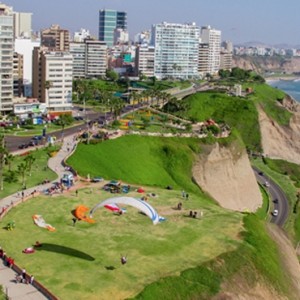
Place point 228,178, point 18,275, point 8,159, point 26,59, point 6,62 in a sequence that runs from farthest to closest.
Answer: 1. point 26,59
2. point 6,62
3. point 228,178
4. point 8,159
5. point 18,275

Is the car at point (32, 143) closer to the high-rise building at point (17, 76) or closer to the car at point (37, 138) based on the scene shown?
the car at point (37, 138)

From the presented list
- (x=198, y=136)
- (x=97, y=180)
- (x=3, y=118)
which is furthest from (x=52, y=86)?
(x=97, y=180)

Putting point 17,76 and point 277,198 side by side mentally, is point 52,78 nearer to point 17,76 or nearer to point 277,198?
point 17,76

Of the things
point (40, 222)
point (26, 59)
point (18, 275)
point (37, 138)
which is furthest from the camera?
point (26, 59)

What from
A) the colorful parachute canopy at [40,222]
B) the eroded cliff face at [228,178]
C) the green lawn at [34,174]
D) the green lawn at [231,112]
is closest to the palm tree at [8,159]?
the green lawn at [34,174]

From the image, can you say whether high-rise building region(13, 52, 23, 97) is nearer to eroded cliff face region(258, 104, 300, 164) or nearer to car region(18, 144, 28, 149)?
car region(18, 144, 28, 149)

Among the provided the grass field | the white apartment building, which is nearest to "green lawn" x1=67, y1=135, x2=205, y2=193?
the grass field

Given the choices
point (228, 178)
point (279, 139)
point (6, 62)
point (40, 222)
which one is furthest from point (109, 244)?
point (279, 139)
